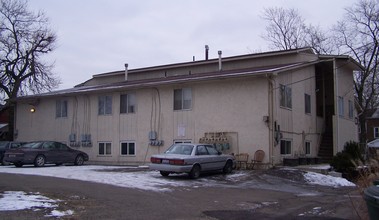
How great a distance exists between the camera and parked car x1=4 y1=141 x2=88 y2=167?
2341 centimetres

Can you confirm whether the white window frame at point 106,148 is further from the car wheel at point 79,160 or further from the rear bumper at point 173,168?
the rear bumper at point 173,168

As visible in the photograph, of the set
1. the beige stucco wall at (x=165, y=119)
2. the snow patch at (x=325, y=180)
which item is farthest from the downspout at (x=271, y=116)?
the snow patch at (x=325, y=180)

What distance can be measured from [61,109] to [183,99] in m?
9.99

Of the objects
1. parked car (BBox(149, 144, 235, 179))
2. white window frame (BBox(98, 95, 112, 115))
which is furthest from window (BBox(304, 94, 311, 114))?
white window frame (BBox(98, 95, 112, 115))

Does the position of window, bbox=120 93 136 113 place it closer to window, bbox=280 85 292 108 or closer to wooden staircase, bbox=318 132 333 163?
window, bbox=280 85 292 108

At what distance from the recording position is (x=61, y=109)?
3045 centimetres

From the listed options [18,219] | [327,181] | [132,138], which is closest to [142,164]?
[132,138]

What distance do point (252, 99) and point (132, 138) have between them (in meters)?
7.95

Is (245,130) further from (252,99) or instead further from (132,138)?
(132,138)

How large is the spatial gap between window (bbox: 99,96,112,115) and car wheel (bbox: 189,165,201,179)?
10.9 meters

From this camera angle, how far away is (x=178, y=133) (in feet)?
81.0

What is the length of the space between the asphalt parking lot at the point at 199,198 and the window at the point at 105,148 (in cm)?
909

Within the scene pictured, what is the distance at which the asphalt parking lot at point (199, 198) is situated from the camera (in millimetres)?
10273

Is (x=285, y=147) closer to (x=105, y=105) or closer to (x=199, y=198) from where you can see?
(x=105, y=105)
